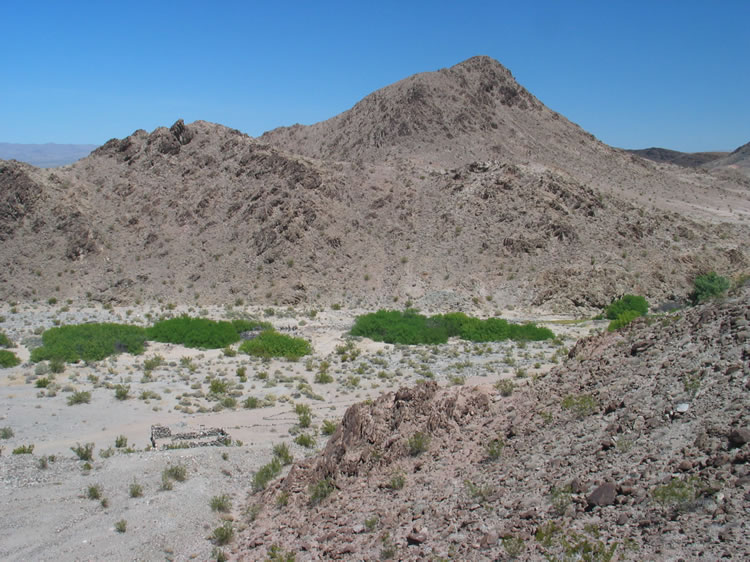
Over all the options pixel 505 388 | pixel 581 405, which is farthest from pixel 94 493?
pixel 581 405

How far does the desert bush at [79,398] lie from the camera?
53.0 feet

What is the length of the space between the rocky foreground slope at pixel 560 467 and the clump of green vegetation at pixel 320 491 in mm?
18

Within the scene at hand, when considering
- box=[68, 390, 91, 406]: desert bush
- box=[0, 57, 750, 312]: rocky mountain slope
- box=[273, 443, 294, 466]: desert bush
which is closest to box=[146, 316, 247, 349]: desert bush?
box=[0, 57, 750, 312]: rocky mountain slope

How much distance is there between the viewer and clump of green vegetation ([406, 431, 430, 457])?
8.95 metres

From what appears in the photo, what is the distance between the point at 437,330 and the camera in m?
25.5

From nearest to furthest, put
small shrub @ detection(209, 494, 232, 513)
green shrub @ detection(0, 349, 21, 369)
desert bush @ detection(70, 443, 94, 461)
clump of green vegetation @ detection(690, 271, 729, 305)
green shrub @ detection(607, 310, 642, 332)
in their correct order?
small shrub @ detection(209, 494, 232, 513) → desert bush @ detection(70, 443, 94, 461) → green shrub @ detection(607, 310, 642, 332) → green shrub @ detection(0, 349, 21, 369) → clump of green vegetation @ detection(690, 271, 729, 305)

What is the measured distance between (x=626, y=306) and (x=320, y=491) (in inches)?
947

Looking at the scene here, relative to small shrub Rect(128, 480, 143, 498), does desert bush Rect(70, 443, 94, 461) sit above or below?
above

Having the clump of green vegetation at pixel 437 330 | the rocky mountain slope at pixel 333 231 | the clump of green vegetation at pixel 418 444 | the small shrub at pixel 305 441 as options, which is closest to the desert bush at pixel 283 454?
the small shrub at pixel 305 441

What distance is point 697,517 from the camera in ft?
17.1

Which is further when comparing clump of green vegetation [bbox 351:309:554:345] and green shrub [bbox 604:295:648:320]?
green shrub [bbox 604:295:648:320]

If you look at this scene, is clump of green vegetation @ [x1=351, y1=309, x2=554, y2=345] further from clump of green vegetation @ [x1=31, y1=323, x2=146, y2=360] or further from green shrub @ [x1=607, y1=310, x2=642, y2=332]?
clump of green vegetation @ [x1=31, y1=323, x2=146, y2=360]

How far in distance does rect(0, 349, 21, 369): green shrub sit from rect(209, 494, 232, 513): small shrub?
13676mm

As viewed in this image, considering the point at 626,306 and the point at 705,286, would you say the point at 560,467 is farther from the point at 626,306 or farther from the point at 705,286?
the point at 705,286
